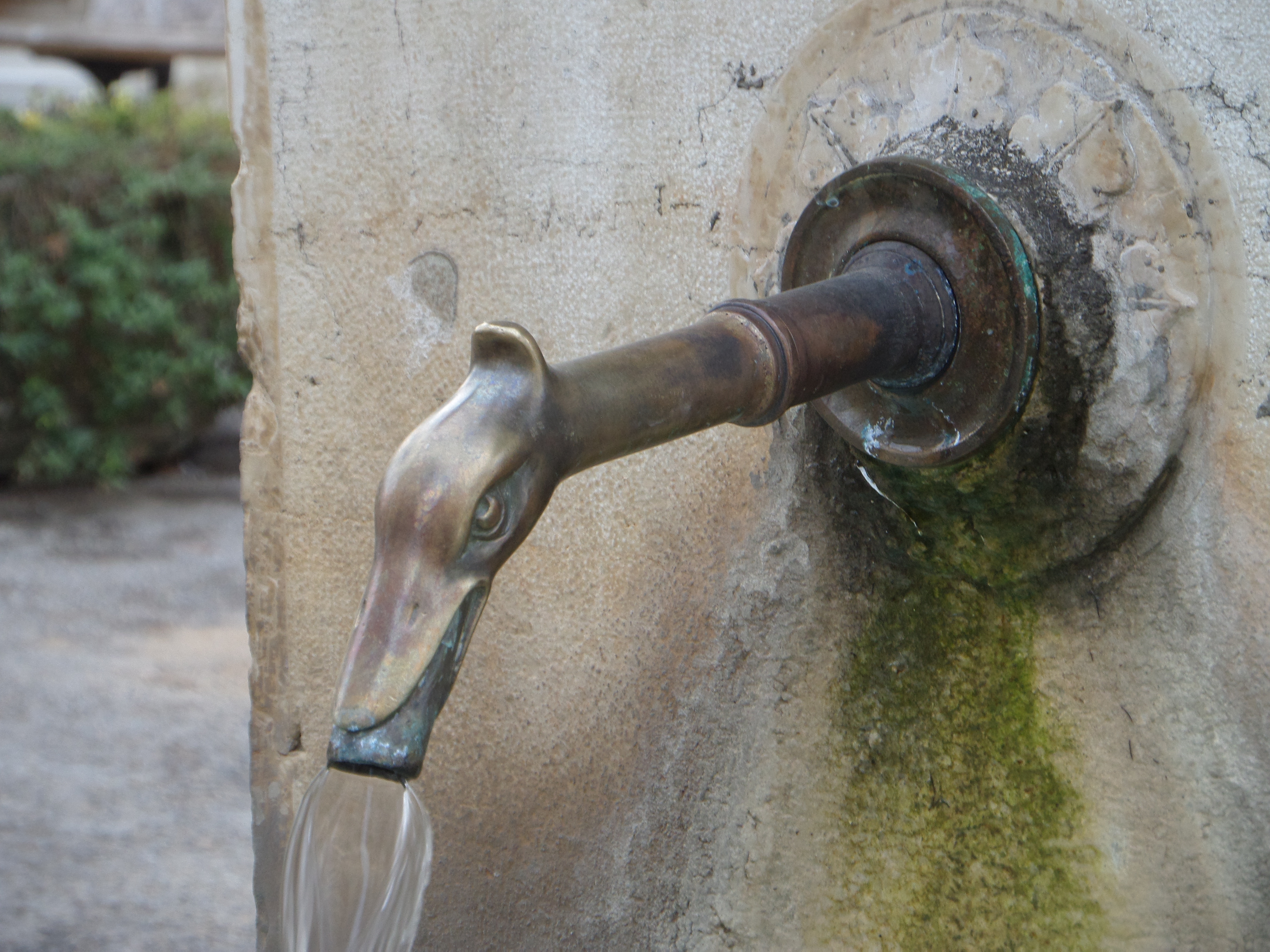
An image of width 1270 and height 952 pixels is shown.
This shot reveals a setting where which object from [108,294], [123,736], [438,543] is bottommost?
[123,736]

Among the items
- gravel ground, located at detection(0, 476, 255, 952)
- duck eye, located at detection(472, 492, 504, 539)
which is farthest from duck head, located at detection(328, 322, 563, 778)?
gravel ground, located at detection(0, 476, 255, 952)

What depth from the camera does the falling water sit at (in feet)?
3.24

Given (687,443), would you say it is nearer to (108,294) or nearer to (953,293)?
(953,293)

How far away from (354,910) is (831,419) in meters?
0.58

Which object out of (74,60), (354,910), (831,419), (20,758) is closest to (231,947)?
(20,758)

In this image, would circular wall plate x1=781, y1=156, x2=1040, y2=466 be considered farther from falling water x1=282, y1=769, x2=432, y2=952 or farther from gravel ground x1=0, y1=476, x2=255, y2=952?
gravel ground x1=0, y1=476, x2=255, y2=952

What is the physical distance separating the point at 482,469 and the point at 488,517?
0.03 m

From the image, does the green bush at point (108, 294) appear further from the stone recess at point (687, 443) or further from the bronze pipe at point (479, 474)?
the bronze pipe at point (479, 474)

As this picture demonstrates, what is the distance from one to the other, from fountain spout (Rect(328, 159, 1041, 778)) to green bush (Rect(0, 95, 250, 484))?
4717mm

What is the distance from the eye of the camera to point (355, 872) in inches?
38.1

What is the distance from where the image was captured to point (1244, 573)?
80 centimetres

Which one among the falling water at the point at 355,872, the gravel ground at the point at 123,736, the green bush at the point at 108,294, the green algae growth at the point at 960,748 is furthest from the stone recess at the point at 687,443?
the green bush at the point at 108,294

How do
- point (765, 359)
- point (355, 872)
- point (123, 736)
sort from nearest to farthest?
point (765, 359) < point (355, 872) < point (123, 736)

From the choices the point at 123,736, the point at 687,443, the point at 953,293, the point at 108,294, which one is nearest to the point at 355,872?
the point at 687,443
